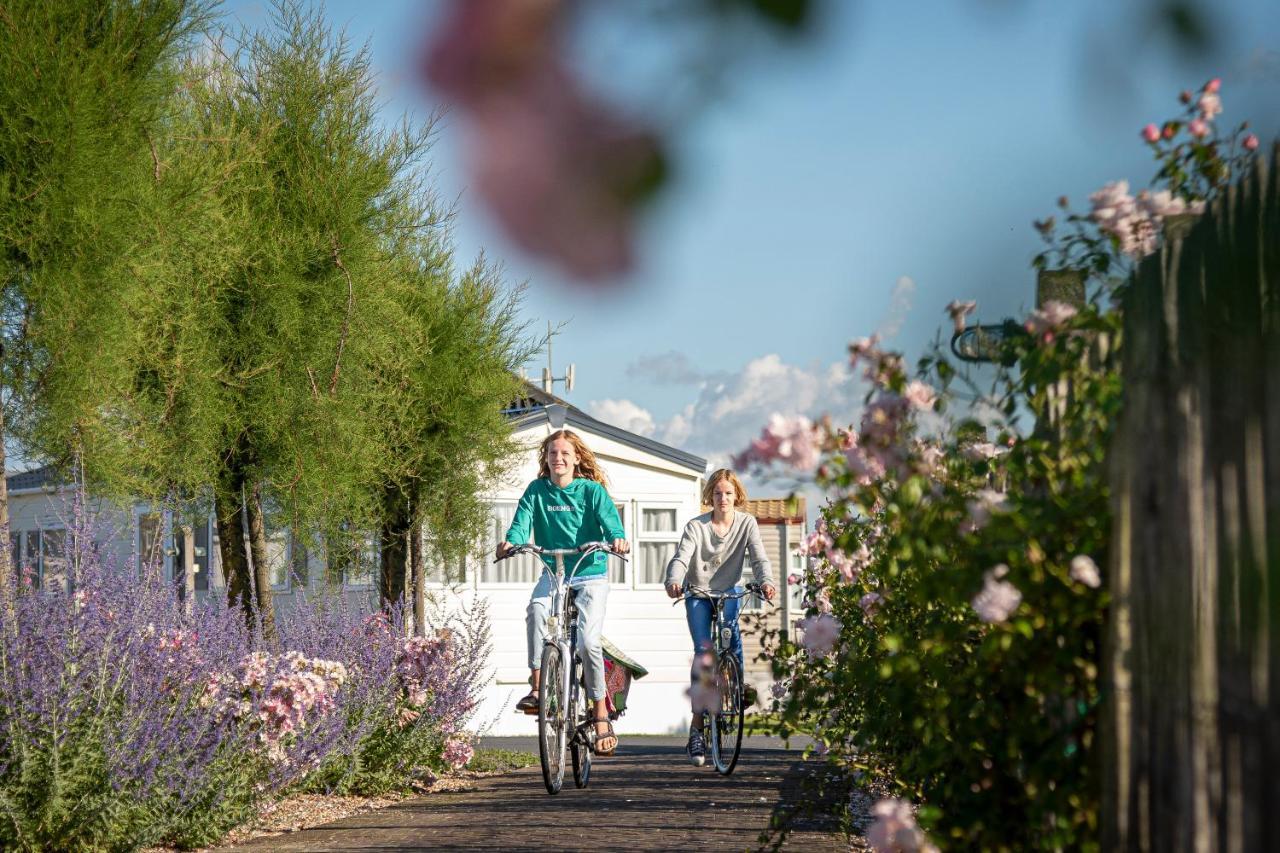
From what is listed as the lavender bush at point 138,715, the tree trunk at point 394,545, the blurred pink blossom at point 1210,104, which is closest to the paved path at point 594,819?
the lavender bush at point 138,715

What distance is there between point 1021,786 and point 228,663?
4667 mm

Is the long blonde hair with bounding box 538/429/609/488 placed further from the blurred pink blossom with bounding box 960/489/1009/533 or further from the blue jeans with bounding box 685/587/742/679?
the blurred pink blossom with bounding box 960/489/1009/533

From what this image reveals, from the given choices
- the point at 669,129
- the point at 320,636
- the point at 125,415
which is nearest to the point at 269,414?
the point at 125,415

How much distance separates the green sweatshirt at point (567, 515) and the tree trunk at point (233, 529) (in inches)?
153

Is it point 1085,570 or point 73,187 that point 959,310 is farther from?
point 73,187

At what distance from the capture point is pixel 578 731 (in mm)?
8453

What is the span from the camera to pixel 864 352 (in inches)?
121

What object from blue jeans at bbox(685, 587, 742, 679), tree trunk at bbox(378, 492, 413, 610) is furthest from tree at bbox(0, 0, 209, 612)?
tree trunk at bbox(378, 492, 413, 610)

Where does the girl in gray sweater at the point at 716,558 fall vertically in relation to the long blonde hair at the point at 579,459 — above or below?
below

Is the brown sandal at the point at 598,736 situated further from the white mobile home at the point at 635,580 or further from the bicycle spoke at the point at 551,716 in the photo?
the white mobile home at the point at 635,580

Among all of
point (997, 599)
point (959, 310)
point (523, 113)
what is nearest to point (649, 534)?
point (997, 599)

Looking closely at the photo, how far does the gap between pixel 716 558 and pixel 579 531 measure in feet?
3.83

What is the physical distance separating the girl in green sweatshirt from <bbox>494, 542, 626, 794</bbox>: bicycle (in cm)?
6

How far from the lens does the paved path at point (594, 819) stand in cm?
628
